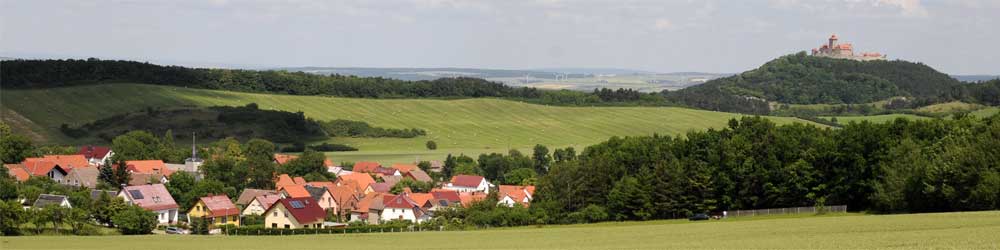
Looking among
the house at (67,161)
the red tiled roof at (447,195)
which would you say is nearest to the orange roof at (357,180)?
the red tiled roof at (447,195)

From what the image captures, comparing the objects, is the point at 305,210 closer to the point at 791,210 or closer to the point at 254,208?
the point at 254,208

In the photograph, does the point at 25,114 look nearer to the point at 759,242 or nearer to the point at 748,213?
the point at 748,213

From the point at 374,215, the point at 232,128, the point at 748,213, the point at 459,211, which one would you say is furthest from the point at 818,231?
the point at 232,128

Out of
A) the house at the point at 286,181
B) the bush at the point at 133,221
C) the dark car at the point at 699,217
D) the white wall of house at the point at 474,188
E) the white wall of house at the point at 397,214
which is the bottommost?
the white wall of house at the point at 474,188

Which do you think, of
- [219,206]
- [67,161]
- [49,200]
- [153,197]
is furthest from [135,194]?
[67,161]

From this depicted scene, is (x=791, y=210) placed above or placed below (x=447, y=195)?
above

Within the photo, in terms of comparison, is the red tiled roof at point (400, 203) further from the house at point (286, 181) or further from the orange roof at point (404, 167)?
the orange roof at point (404, 167)
